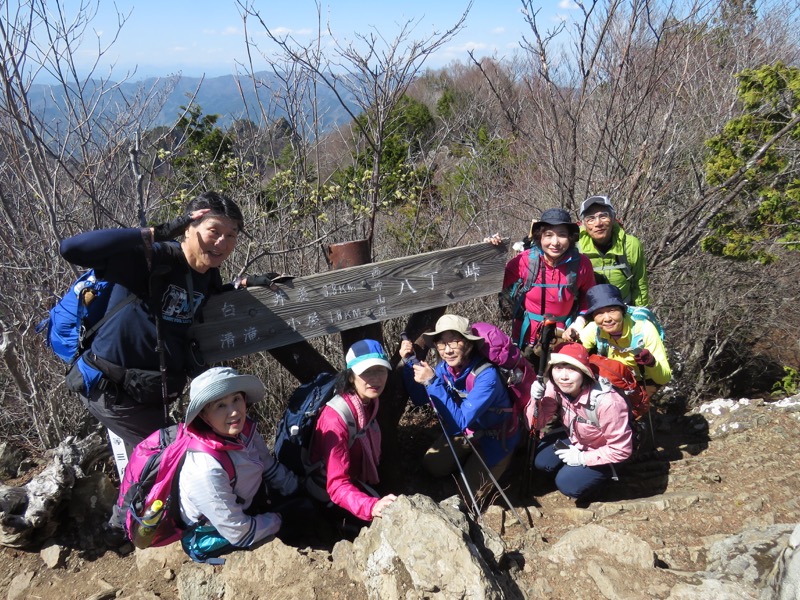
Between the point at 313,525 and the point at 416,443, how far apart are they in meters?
1.45

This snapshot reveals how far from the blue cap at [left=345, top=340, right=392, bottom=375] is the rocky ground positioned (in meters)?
0.87

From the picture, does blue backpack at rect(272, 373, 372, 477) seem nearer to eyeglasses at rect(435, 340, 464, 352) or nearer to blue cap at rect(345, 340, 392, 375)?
blue cap at rect(345, 340, 392, 375)

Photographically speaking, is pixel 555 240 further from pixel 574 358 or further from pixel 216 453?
pixel 216 453

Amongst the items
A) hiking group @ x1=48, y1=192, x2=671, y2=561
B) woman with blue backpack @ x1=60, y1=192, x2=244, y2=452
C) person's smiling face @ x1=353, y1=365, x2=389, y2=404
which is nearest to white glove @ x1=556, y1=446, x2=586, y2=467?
hiking group @ x1=48, y1=192, x2=671, y2=561

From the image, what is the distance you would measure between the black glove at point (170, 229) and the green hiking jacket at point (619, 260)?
2577 mm

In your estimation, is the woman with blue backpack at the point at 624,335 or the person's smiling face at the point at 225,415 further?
the woman with blue backpack at the point at 624,335

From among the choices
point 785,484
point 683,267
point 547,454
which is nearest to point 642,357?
point 547,454

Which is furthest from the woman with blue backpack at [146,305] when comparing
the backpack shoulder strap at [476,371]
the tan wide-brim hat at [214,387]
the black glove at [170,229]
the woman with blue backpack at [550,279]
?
the woman with blue backpack at [550,279]

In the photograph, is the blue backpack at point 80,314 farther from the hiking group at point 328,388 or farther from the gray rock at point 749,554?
the gray rock at point 749,554

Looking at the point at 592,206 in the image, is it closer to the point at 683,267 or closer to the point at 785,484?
the point at 785,484

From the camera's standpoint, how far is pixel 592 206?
392 centimetres

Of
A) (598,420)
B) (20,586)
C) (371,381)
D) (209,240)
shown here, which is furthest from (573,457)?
(20,586)

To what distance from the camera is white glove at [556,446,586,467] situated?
365 cm

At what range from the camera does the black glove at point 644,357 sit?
3.56m
